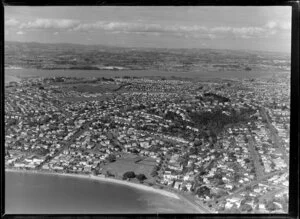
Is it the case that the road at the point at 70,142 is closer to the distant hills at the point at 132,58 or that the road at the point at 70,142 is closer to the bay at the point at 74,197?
the bay at the point at 74,197

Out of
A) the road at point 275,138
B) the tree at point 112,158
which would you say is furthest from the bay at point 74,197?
the road at point 275,138

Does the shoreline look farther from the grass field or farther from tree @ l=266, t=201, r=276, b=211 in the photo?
tree @ l=266, t=201, r=276, b=211

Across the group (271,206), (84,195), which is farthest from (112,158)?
(271,206)

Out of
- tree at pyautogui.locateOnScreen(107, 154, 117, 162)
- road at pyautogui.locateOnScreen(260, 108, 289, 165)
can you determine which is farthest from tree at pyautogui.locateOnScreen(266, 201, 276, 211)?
tree at pyautogui.locateOnScreen(107, 154, 117, 162)

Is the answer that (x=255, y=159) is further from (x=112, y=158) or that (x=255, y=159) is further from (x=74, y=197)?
(x=74, y=197)

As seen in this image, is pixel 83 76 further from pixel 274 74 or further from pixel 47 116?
pixel 274 74

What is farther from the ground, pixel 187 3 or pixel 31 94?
pixel 187 3

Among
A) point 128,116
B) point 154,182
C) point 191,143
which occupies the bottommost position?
point 154,182
